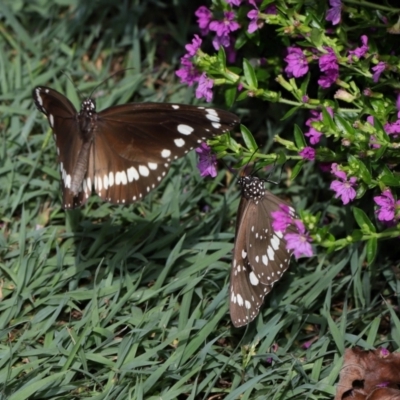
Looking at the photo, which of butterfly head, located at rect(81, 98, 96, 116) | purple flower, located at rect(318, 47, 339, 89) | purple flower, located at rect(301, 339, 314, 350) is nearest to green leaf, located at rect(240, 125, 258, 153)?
purple flower, located at rect(318, 47, 339, 89)

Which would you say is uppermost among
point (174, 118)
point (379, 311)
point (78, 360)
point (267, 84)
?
point (174, 118)

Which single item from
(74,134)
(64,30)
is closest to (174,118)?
(74,134)

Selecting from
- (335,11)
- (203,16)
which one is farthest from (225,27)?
(335,11)

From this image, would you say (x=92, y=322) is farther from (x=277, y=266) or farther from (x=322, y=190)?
(x=322, y=190)

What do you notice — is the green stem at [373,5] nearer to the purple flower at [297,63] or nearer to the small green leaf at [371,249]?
the purple flower at [297,63]

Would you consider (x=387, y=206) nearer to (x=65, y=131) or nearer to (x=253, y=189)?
(x=253, y=189)
